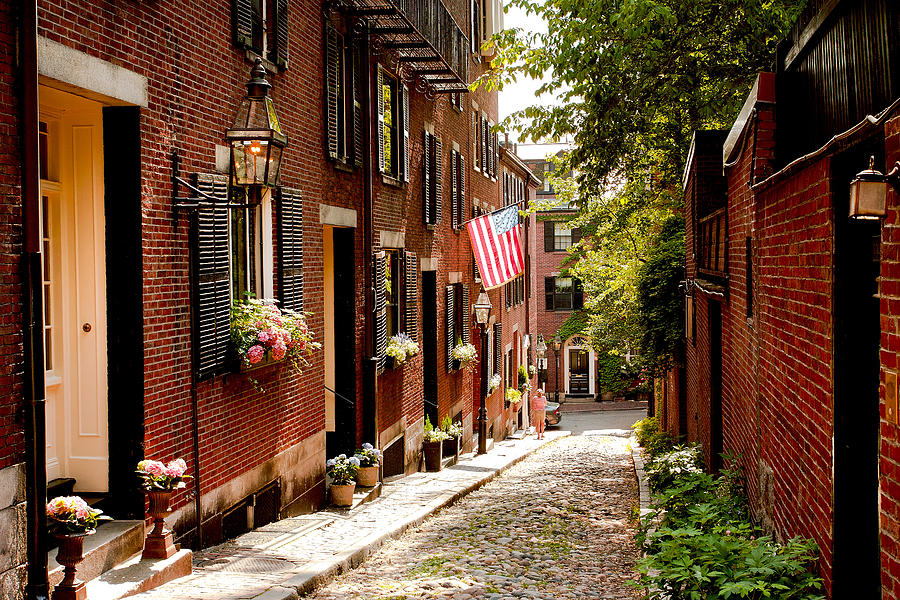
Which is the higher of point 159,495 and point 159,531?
point 159,495

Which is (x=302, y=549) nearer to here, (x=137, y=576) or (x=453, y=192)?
(x=137, y=576)

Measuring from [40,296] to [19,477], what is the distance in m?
1.15

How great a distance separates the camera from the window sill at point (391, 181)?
14516 mm

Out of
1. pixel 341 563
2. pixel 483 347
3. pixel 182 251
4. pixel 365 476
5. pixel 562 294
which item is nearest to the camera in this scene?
pixel 182 251

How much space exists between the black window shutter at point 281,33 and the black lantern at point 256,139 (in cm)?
207

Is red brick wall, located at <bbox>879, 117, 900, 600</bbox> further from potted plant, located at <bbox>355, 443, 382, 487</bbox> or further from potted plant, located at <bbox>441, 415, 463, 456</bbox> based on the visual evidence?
potted plant, located at <bbox>441, 415, 463, 456</bbox>

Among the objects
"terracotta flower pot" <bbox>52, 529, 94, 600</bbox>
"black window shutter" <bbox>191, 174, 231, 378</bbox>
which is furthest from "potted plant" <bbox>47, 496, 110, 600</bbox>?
"black window shutter" <bbox>191, 174, 231, 378</bbox>

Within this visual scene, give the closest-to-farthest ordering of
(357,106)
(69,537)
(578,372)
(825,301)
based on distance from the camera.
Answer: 1. (825,301)
2. (69,537)
3. (357,106)
4. (578,372)

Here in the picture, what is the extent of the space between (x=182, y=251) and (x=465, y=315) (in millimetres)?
14850

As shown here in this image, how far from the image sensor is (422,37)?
14203 mm

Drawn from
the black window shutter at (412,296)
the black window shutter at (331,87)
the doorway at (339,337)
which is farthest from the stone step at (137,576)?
the black window shutter at (412,296)

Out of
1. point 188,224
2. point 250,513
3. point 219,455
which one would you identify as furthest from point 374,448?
point 188,224

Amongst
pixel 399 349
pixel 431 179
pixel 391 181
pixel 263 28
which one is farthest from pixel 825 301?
pixel 431 179

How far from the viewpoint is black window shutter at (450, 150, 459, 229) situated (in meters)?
20.9
